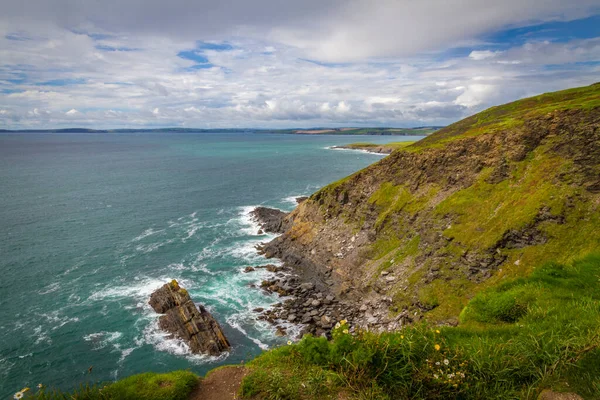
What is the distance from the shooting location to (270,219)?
83.6 metres

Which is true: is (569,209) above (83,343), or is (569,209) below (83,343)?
above

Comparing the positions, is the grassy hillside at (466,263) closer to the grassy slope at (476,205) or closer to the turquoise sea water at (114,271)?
the grassy slope at (476,205)

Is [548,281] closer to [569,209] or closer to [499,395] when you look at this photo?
[499,395]

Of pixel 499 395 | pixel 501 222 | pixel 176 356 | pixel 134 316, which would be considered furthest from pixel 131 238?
pixel 499 395

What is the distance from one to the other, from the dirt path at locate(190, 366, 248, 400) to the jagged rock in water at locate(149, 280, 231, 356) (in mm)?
25453

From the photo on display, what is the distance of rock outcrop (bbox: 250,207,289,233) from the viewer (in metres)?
77.6

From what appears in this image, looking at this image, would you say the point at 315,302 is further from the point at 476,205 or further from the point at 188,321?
the point at 476,205

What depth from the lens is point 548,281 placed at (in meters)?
19.1

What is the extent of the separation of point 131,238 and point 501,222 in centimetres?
6813

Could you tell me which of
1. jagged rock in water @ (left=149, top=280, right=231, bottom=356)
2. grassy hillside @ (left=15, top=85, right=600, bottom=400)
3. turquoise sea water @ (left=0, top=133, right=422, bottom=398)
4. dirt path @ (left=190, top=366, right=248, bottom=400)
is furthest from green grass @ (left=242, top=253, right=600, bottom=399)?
jagged rock in water @ (left=149, top=280, right=231, bottom=356)

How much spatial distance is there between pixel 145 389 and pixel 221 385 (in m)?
3.20

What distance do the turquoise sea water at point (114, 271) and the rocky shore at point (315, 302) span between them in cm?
263

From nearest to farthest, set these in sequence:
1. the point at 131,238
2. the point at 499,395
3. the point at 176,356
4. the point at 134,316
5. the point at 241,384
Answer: the point at 499,395, the point at 241,384, the point at 176,356, the point at 134,316, the point at 131,238

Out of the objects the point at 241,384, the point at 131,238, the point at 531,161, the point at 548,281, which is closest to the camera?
the point at 241,384
